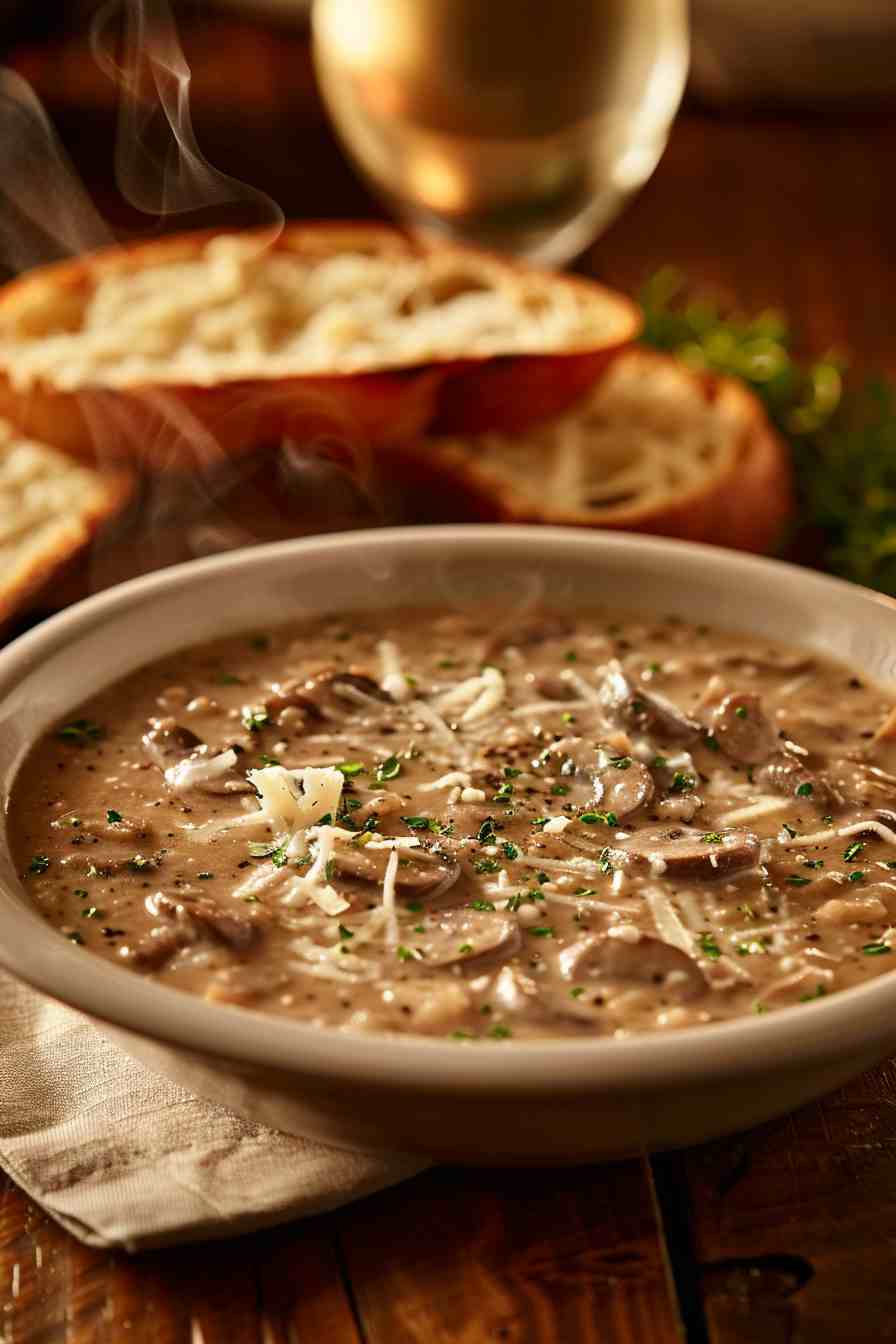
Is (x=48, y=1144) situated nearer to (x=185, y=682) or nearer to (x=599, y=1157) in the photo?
(x=599, y=1157)

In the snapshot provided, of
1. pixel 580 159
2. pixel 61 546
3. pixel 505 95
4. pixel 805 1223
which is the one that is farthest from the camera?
pixel 580 159

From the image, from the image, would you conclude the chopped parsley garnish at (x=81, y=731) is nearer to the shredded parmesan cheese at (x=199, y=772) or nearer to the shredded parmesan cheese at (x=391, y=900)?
the shredded parmesan cheese at (x=199, y=772)

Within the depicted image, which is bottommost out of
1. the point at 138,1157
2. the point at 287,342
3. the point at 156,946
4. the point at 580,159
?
the point at 287,342

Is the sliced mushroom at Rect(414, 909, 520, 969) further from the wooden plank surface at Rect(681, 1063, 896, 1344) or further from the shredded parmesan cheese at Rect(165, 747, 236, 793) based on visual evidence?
the shredded parmesan cheese at Rect(165, 747, 236, 793)

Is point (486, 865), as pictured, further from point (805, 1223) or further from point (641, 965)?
point (805, 1223)

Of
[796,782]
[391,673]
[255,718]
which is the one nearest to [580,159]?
[391,673]

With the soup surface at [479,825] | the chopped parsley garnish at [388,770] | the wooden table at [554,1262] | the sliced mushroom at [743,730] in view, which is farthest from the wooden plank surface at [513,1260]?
the sliced mushroom at [743,730]

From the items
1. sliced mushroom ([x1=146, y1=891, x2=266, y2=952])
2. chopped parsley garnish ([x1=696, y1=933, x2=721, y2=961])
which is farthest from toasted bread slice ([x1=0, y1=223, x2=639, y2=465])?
chopped parsley garnish ([x1=696, y1=933, x2=721, y2=961])
